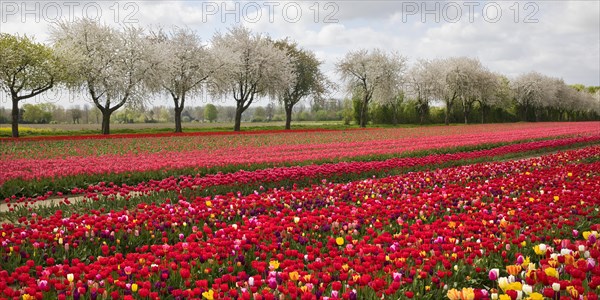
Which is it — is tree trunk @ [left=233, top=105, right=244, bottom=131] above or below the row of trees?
below

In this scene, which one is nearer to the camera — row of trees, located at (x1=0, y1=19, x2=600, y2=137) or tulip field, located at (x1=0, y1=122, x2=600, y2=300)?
tulip field, located at (x1=0, y1=122, x2=600, y2=300)

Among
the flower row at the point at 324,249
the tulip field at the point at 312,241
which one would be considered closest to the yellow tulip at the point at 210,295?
the flower row at the point at 324,249

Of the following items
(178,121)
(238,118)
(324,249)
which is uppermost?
(238,118)

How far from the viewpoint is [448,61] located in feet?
250

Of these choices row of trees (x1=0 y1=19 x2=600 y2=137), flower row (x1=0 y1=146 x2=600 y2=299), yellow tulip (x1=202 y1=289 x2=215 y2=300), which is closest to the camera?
yellow tulip (x1=202 y1=289 x2=215 y2=300)

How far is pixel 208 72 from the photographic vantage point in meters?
47.8

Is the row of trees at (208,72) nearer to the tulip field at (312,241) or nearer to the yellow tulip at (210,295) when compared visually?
the tulip field at (312,241)

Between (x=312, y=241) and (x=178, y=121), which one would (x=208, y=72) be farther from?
(x=312, y=241)

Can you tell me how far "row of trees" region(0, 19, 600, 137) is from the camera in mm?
37375

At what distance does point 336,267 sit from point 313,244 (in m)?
1.56

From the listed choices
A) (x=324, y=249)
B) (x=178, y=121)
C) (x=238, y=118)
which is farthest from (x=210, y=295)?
(x=238, y=118)

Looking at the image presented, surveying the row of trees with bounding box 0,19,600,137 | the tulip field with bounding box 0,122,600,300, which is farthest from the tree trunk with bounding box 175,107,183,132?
the tulip field with bounding box 0,122,600,300

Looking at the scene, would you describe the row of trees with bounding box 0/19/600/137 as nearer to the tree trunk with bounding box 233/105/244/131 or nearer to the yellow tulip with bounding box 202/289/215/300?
the tree trunk with bounding box 233/105/244/131

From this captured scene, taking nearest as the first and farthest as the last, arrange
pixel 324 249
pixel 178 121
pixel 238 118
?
pixel 324 249 → pixel 178 121 → pixel 238 118
